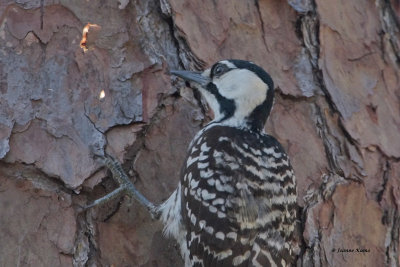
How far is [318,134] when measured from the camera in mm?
4328

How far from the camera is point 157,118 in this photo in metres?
4.07

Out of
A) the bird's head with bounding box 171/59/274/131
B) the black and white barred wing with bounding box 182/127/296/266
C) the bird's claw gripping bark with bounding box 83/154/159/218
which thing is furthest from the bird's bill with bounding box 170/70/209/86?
the bird's claw gripping bark with bounding box 83/154/159/218

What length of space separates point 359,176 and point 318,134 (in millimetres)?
358

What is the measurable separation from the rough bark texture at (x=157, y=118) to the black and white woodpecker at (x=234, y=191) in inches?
5.2

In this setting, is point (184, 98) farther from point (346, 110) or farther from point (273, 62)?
point (346, 110)

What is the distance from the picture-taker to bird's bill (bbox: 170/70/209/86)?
13.2ft

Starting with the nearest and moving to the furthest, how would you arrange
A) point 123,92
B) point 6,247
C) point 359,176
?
point 6,247, point 123,92, point 359,176

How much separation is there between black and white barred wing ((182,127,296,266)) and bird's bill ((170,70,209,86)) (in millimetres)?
302

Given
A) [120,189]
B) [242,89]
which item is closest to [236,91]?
[242,89]

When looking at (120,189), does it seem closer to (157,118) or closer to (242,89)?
(157,118)

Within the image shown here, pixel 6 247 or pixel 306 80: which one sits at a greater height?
pixel 306 80

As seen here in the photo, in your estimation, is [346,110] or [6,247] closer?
[6,247]

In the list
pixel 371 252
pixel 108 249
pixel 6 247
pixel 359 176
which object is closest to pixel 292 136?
pixel 359 176

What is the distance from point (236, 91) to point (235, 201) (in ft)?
2.91
